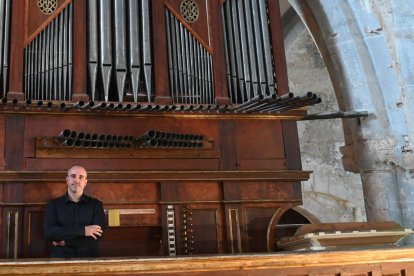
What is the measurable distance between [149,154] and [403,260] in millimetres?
2966

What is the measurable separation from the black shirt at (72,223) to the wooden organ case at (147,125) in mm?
616

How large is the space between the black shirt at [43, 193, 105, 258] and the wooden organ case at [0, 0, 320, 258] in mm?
616

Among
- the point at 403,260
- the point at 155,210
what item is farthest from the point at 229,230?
the point at 403,260

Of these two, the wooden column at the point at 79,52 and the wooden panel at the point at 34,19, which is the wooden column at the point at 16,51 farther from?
the wooden column at the point at 79,52


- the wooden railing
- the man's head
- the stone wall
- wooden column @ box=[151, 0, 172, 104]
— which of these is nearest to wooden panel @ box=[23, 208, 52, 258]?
the man's head

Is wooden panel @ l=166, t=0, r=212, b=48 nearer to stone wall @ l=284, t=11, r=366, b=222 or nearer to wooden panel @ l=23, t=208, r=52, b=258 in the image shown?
wooden panel @ l=23, t=208, r=52, b=258

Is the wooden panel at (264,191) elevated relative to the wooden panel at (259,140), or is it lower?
lower

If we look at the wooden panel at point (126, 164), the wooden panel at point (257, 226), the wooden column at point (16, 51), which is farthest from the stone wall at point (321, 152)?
the wooden column at point (16, 51)

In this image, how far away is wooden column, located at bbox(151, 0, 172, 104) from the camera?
23.2 ft

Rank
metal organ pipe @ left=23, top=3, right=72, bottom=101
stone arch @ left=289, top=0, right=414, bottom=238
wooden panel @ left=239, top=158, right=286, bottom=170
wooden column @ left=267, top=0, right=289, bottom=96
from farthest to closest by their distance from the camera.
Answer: stone arch @ left=289, top=0, right=414, bottom=238 → wooden column @ left=267, top=0, right=289, bottom=96 → wooden panel @ left=239, top=158, right=286, bottom=170 → metal organ pipe @ left=23, top=3, right=72, bottom=101

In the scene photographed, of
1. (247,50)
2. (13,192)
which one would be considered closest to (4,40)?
(13,192)

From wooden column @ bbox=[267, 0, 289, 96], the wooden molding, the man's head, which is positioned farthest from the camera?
wooden column @ bbox=[267, 0, 289, 96]

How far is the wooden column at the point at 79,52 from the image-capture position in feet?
22.2

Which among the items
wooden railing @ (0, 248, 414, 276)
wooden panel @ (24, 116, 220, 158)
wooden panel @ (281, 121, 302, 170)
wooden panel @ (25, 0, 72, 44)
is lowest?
wooden railing @ (0, 248, 414, 276)
